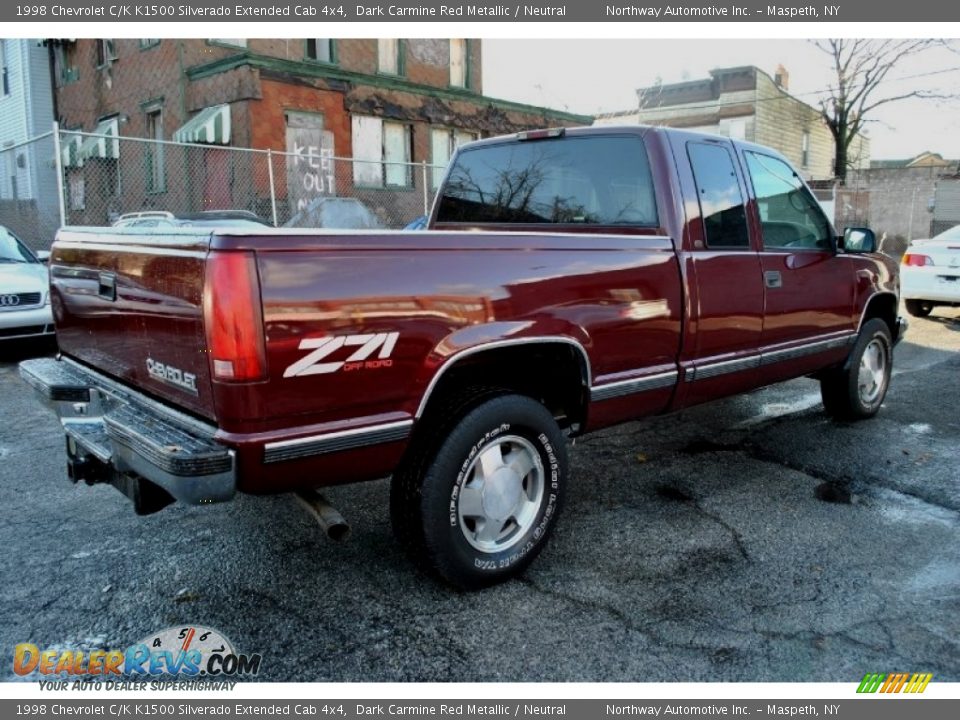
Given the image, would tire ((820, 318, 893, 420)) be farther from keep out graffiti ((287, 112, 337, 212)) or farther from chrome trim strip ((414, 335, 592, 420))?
keep out graffiti ((287, 112, 337, 212))

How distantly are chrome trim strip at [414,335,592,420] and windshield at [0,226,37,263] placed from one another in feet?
24.1

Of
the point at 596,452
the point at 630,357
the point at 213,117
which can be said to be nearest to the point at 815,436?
the point at 596,452

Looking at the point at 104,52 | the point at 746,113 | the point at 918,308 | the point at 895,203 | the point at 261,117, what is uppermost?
the point at 746,113

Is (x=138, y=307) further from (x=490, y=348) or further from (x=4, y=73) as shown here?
(x=4, y=73)

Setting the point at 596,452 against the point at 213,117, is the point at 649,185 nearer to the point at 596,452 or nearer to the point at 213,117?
the point at 596,452

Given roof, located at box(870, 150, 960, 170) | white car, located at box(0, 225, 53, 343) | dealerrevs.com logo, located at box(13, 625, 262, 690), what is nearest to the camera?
dealerrevs.com logo, located at box(13, 625, 262, 690)

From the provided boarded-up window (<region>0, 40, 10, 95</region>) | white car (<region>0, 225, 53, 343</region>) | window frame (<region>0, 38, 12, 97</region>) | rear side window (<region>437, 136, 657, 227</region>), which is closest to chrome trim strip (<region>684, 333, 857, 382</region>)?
rear side window (<region>437, 136, 657, 227</region>)

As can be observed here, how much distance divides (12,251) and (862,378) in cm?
873

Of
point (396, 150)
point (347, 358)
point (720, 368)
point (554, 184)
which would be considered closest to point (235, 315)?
point (347, 358)

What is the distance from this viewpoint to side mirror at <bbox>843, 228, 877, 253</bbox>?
519 centimetres

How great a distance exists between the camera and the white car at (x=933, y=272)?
407 inches

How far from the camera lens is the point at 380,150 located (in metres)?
18.5

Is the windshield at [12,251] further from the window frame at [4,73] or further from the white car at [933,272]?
the window frame at [4,73]

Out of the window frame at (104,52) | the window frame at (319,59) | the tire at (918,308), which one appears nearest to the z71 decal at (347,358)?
the tire at (918,308)
